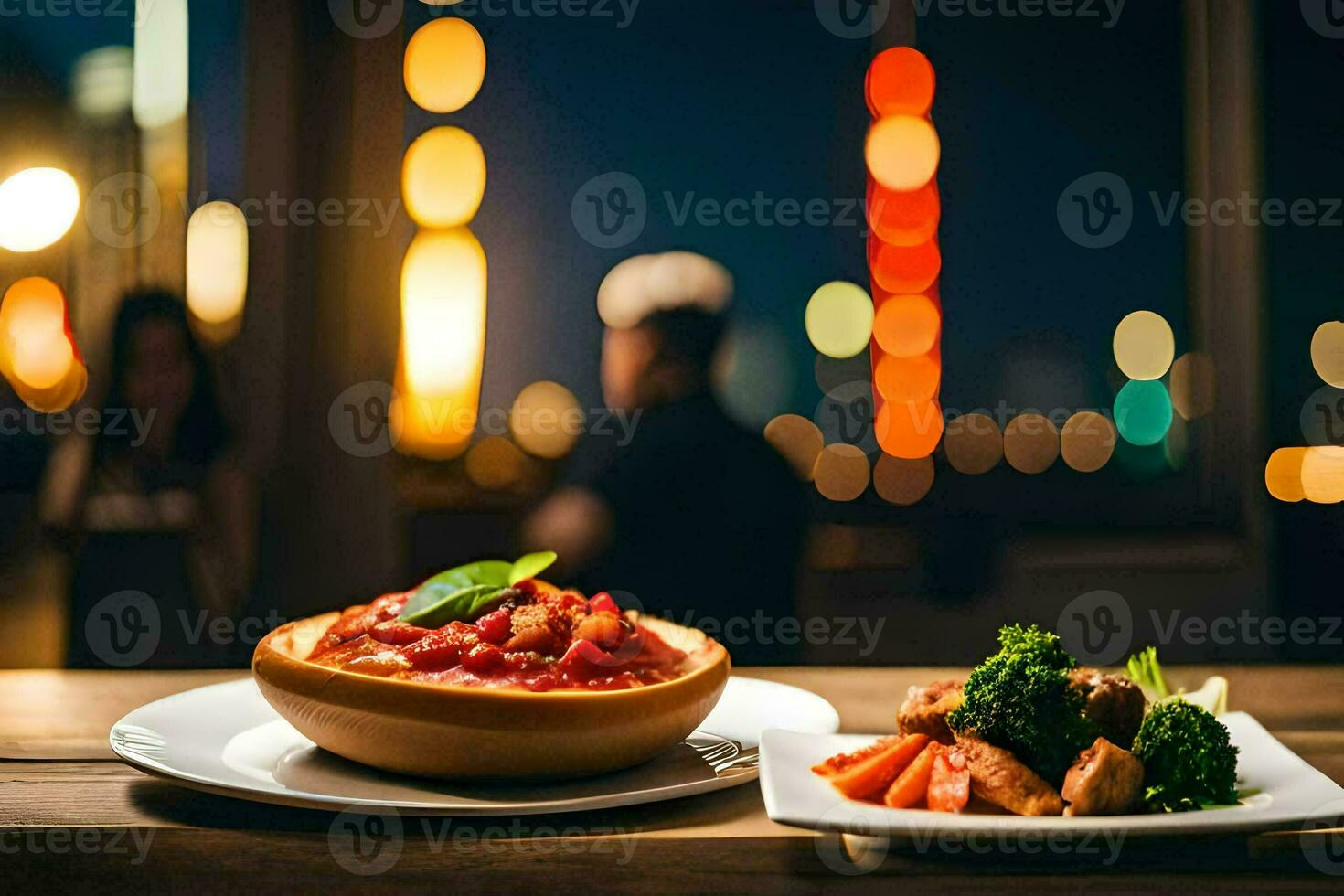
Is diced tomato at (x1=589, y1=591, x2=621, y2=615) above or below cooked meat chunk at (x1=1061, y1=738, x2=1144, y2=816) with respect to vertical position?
above

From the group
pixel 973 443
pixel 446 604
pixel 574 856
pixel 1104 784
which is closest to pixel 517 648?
pixel 446 604

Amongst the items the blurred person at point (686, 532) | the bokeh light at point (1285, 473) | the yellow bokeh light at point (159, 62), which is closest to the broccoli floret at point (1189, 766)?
the blurred person at point (686, 532)

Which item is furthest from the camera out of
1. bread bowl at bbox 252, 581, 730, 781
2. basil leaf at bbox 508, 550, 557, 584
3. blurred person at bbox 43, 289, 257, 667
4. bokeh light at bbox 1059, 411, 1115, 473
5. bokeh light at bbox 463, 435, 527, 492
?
bokeh light at bbox 1059, 411, 1115, 473

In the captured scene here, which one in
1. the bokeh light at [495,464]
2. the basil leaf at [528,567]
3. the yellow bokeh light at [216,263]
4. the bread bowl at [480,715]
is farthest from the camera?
the bokeh light at [495,464]

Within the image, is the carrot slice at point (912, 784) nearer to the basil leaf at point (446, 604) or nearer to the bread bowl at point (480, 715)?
the bread bowl at point (480, 715)

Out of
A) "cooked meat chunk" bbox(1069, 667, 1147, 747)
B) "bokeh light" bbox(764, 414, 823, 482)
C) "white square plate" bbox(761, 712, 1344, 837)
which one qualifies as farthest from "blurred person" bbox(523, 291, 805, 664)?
"white square plate" bbox(761, 712, 1344, 837)

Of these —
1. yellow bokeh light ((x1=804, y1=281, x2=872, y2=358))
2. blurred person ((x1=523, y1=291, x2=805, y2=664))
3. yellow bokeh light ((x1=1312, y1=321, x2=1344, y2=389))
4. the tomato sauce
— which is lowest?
blurred person ((x1=523, y1=291, x2=805, y2=664))

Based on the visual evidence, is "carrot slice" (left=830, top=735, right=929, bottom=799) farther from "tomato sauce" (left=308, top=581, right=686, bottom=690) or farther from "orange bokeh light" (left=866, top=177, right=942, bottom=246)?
"orange bokeh light" (left=866, top=177, right=942, bottom=246)
